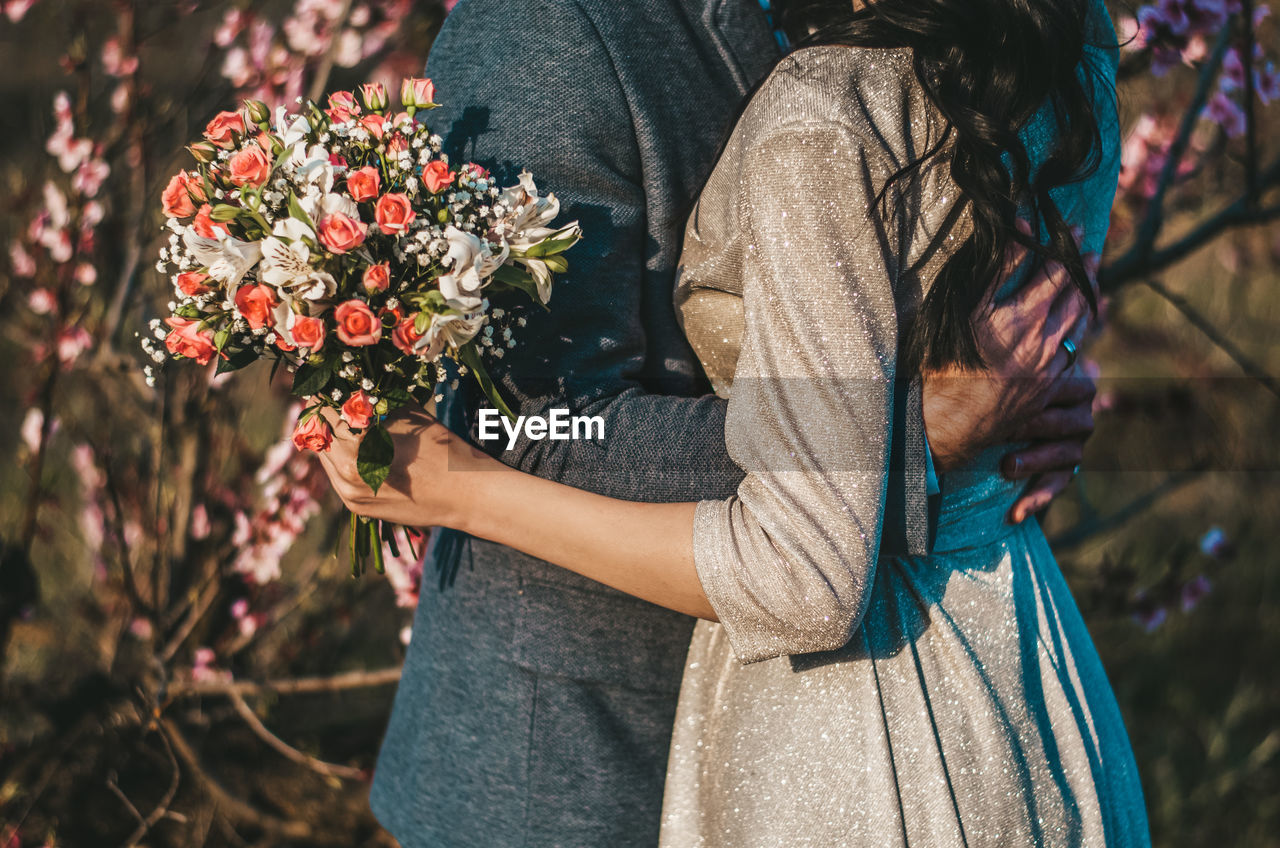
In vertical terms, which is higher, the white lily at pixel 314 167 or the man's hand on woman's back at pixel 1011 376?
the white lily at pixel 314 167

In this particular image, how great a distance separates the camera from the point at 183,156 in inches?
131

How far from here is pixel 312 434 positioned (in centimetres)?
113

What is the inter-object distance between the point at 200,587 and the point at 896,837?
7.49 ft

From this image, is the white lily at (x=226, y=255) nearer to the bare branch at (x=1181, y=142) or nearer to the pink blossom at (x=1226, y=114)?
the bare branch at (x=1181, y=142)

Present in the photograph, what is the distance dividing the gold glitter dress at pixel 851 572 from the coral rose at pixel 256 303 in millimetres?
490

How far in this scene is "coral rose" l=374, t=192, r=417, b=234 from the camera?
1045mm

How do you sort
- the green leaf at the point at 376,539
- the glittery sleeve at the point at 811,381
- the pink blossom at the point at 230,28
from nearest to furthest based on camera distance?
the glittery sleeve at the point at 811,381 < the green leaf at the point at 376,539 < the pink blossom at the point at 230,28

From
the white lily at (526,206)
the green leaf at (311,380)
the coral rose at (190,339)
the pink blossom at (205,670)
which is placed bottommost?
the pink blossom at (205,670)

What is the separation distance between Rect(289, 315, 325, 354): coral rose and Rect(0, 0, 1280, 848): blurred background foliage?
1078 mm

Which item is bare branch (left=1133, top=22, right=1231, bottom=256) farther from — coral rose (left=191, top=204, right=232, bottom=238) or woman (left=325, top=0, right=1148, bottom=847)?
coral rose (left=191, top=204, right=232, bottom=238)

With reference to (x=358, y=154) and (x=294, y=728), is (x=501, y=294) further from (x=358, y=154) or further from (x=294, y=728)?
(x=294, y=728)

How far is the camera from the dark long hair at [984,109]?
41.1 inches

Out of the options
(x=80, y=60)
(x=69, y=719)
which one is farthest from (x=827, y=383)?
(x=69, y=719)

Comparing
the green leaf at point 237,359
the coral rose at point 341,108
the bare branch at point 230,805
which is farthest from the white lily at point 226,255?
the bare branch at point 230,805
